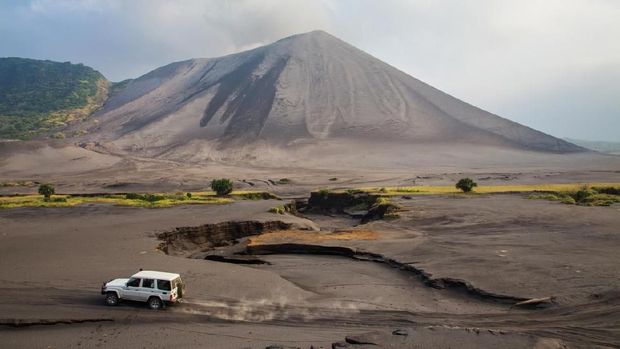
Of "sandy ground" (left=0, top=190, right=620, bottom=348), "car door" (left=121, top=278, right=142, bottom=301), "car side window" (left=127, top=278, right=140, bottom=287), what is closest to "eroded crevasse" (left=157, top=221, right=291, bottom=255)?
"sandy ground" (left=0, top=190, right=620, bottom=348)

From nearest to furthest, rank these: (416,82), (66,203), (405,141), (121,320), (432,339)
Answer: (432,339)
(121,320)
(66,203)
(405,141)
(416,82)

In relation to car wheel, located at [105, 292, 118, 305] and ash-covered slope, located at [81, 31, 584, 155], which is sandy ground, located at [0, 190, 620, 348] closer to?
car wheel, located at [105, 292, 118, 305]

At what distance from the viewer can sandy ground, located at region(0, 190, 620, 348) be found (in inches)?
564

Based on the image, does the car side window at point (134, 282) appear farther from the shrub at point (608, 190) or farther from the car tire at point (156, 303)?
the shrub at point (608, 190)

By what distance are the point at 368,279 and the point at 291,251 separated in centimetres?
757

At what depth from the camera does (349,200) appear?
180ft

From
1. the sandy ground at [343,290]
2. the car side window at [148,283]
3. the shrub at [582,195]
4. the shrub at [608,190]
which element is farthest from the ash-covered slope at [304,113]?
the car side window at [148,283]

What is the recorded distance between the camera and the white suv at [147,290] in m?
16.9

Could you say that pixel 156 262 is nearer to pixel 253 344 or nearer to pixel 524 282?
pixel 253 344

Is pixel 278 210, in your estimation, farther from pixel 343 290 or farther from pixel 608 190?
pixel 608 190

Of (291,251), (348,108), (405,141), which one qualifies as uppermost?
(348,108)

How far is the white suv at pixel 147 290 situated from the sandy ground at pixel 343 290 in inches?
13.6

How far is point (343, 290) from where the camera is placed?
798 inches

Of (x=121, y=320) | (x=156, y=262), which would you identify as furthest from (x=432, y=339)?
(x=156, y=262)
